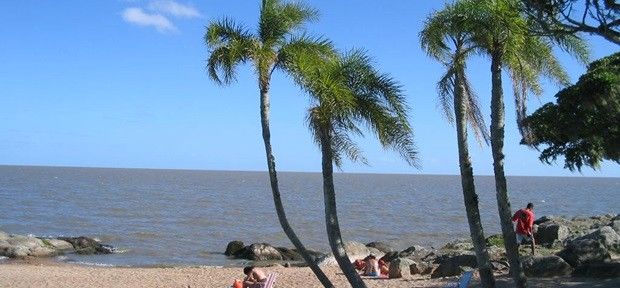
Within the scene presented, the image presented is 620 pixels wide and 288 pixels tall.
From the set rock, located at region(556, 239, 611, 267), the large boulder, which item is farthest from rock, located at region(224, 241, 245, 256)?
rock, located at region(556, 239, 611, 267)

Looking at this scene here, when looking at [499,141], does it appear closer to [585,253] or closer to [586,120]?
[586,120]

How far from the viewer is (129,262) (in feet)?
92.2

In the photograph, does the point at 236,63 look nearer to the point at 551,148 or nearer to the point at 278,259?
the point at 551,148

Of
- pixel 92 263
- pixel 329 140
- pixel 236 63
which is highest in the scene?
pixel 236 63

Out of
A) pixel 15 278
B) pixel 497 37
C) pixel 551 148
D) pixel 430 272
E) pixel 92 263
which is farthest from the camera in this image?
pixel 92 263

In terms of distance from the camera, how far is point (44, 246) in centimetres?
2994

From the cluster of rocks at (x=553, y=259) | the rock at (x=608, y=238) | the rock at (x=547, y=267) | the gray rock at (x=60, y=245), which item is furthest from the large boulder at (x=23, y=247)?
the rock at (x=608, y=238)

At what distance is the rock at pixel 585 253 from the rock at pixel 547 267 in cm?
56

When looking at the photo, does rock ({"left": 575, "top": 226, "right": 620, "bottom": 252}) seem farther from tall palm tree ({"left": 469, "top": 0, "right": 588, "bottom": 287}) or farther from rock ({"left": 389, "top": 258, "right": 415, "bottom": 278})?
tall palm tree ({"left": 469, "top": 0, "right": 588, "bottom": 287})

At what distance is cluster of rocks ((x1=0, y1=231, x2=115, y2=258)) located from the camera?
92.2 feet

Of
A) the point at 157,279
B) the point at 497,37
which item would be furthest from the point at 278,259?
the point at 497,37

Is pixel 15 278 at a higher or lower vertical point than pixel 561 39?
lower

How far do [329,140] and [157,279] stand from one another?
1151 centimetres

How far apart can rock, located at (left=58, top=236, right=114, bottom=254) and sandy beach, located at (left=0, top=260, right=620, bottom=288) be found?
5497 millimetres
